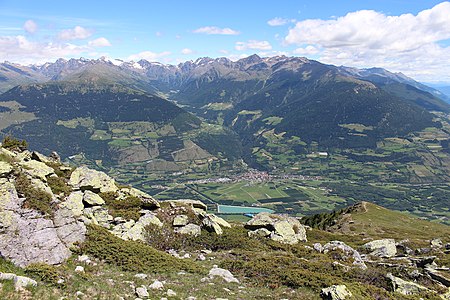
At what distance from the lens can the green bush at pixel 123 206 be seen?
41031 mm

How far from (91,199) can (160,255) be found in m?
17.2

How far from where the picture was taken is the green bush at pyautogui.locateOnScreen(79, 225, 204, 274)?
26172mm

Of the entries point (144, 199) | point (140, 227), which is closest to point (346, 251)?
point (140, 227)

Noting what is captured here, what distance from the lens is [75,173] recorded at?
1900 inches

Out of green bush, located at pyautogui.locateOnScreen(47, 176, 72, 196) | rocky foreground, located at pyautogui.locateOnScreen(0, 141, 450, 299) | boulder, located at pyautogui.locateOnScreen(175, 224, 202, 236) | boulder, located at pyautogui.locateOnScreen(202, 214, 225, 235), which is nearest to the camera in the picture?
rocky foreground, located at pyautogui.locateOnScreen(0, 141, 450, 299)

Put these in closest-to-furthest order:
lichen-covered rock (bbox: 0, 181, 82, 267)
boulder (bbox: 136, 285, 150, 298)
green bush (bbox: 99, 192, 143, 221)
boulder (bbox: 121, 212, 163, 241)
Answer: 1. boulder (bbox: 136, 285, 150, 298)
2. lichen-covered rock (bbox: 0, 181, 82, 267)
3. boulder (bbox: 121, 212, 163, 241)
4. green bush (bbox: 99, 192, 143, 221)

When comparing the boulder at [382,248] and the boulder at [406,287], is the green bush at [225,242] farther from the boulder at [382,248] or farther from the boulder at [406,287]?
Answer: the boulder at [382,248]

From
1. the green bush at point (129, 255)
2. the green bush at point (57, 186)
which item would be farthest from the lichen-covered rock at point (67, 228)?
the green bush at point (57, 186)

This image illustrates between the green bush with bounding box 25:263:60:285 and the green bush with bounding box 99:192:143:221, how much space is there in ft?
64.5

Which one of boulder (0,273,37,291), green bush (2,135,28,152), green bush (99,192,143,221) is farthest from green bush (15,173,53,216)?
green bush (2,135,28,152)

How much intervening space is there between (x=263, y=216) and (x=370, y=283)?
25339 millimetres

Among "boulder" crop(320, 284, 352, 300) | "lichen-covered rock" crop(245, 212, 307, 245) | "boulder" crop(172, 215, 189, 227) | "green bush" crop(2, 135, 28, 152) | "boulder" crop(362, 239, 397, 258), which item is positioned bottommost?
"boulder" crop(362, 239, 397, 258)

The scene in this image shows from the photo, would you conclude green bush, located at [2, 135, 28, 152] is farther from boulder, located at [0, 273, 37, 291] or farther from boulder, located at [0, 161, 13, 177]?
boulder, located at [0, 273, 37, 291]

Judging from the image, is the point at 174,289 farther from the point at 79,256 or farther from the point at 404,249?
the point at 404,249
